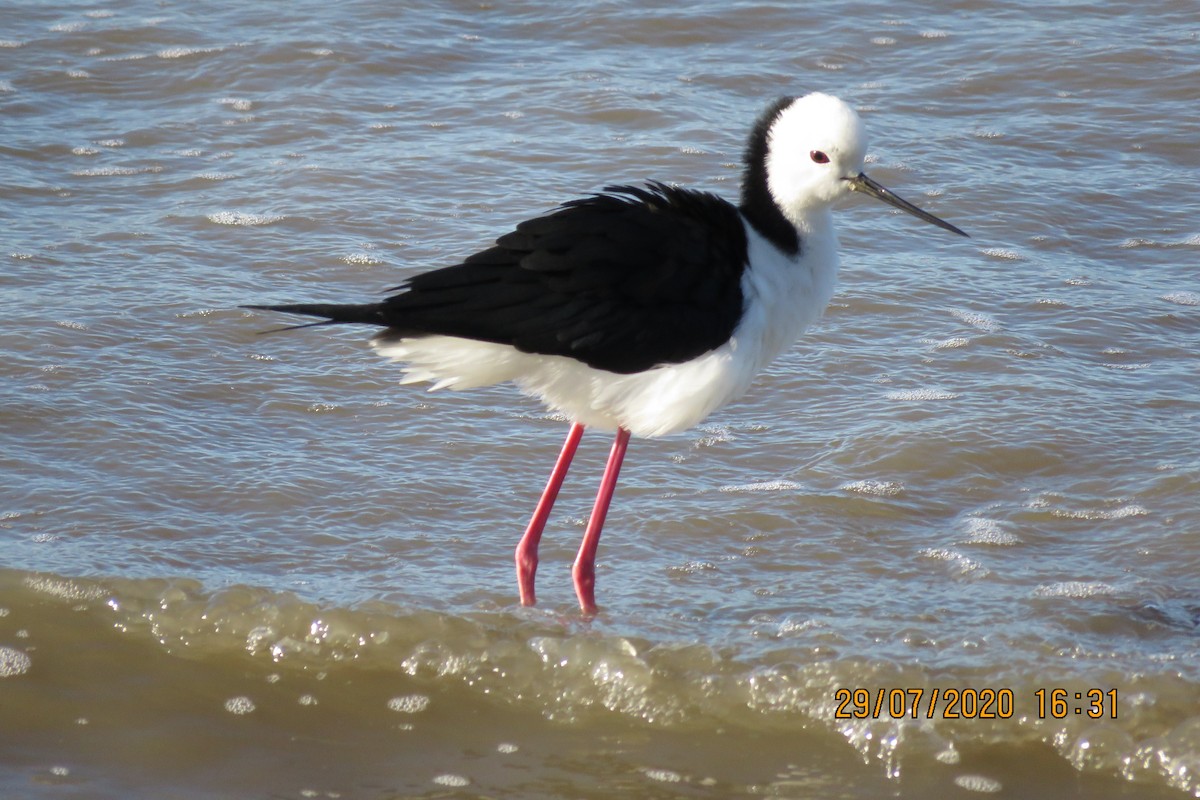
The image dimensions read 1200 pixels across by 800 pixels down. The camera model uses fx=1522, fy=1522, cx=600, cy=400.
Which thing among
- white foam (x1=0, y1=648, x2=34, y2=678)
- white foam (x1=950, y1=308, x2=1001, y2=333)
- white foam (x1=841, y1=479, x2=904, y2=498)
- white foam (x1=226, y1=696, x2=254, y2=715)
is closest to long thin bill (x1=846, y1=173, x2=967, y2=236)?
white foam (x1=841, y1=479, x2=904, y2=498)

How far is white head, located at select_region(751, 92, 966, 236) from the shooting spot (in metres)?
4.55

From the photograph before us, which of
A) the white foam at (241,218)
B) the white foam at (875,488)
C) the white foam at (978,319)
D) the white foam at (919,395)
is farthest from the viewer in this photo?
the white foam at (241,218)

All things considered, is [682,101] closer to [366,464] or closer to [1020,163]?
[1020,163]

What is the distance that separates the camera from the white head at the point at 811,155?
14.9ft

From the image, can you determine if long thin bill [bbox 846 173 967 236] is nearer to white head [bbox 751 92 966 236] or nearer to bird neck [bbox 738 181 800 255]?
white head [bbox 751 92 966 236]

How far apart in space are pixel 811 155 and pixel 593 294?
2.75 feet

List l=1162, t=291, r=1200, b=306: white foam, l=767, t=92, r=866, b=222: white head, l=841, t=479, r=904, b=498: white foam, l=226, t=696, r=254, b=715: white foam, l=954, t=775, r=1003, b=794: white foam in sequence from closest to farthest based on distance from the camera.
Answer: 1. l=954, t=775, r=1003, b=794: white foam
2. l=226, t=696, r=254, b=715: white foam
3. l=767, t=92, r=866, b=222: white head
4. l=841, t=479, r=904, b=498: white foam
5. l=1162, t=291, r=1200, b=306: white foam

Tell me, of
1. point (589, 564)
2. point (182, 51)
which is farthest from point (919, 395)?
point (182, 51)

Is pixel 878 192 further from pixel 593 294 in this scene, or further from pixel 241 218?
pixel 241 218

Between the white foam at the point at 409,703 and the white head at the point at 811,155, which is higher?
the white head at the point at 811,155

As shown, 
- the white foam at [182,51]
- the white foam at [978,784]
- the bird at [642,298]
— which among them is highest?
the white foam at [182,51]

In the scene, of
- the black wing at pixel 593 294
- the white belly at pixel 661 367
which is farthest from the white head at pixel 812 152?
the black wing at pixel 593 294

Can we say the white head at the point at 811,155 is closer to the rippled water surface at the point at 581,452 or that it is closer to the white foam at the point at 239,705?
the rippled water surface at the point at 581,452

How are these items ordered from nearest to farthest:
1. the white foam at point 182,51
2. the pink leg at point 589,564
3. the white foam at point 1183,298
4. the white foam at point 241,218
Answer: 1. the pink leg at point 589,564
2. the white foam at point 1183,298
3. the white foam at point 241,218
4. the white foam at point 182,51
